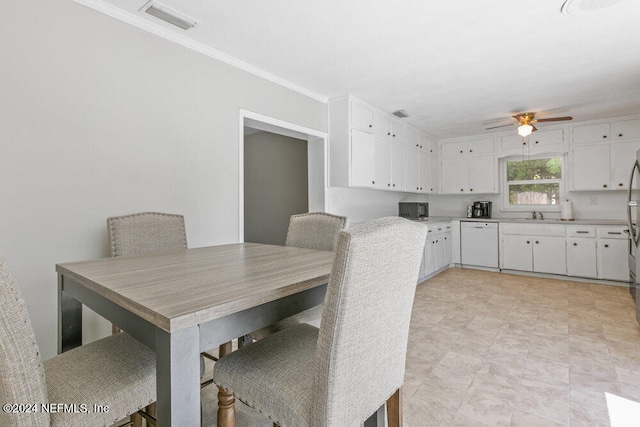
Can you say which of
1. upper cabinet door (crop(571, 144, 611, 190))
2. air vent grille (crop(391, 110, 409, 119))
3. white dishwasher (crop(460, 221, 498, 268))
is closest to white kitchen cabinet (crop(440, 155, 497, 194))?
white dishwasher (crop(460, 221, 498, 268))

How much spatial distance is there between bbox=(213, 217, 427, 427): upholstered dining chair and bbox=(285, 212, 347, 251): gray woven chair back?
87cm

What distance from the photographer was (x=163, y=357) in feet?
2.50

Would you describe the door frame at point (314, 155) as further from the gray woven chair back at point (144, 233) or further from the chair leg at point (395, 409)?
the chair leg at point (395, 409)

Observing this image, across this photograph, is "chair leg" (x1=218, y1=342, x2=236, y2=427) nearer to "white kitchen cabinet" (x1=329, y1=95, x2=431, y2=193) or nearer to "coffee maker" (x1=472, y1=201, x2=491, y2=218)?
"white kitchen cabinet" (x1=329, y1=95, x2=431, y2=193)

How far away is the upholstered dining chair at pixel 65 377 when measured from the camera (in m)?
0.71

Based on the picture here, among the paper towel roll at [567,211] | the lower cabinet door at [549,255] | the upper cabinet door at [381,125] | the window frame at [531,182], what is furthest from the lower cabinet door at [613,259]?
the upper cabinet door at [381,125]

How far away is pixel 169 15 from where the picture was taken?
212 cm

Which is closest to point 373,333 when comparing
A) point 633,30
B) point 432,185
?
point 633,30

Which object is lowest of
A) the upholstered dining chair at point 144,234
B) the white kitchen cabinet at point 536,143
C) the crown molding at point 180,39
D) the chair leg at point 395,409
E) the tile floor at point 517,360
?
the tile floor at point 517,360

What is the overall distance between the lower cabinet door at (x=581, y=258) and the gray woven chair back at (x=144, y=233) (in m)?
5.12

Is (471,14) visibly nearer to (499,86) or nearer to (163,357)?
(499,86)

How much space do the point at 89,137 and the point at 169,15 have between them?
0.97 meters

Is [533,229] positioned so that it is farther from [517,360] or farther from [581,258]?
[517,360]

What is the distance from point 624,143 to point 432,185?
102 inches
